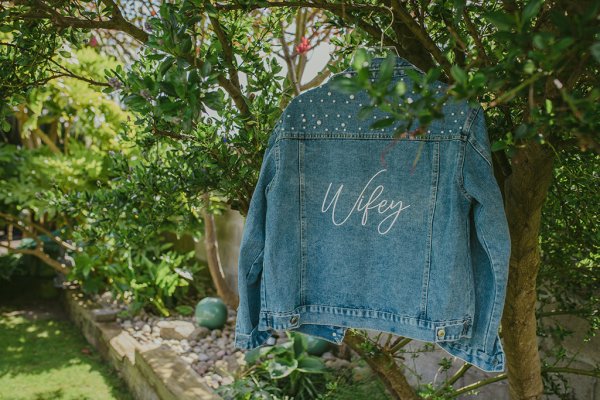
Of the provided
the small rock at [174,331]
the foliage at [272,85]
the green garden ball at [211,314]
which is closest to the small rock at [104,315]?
the small rock at [174,331]

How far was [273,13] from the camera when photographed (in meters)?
2.10

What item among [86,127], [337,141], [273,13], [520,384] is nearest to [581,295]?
[520,384]

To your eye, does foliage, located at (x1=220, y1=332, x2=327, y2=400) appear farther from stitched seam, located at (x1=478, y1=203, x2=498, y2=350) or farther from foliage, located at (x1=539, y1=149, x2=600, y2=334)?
stitched seam, located at (x1=478, y1=203, x2=498, y2=350)

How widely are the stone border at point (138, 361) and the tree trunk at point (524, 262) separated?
1630 millimetres

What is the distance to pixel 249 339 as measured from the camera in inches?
68.3

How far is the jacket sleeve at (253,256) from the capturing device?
64.8 inches

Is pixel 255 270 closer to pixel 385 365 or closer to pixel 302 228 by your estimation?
pixel 302 228

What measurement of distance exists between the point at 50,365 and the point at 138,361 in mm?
917

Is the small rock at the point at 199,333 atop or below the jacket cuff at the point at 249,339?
below

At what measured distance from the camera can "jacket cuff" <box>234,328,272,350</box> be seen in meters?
1.71

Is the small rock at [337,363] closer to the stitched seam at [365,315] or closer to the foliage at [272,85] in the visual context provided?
the foliage at [272,85]

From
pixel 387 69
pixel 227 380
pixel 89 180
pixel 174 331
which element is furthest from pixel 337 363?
pixel 387 69

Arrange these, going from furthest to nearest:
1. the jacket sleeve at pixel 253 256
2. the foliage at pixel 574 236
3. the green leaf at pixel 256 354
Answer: the green leaf at pixel 256 354 → the foliage at pixel 574 236 → the jacket sleeve at pixel 253 256

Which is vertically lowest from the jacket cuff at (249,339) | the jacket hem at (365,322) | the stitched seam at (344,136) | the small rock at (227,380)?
the small rock at (227,380)
